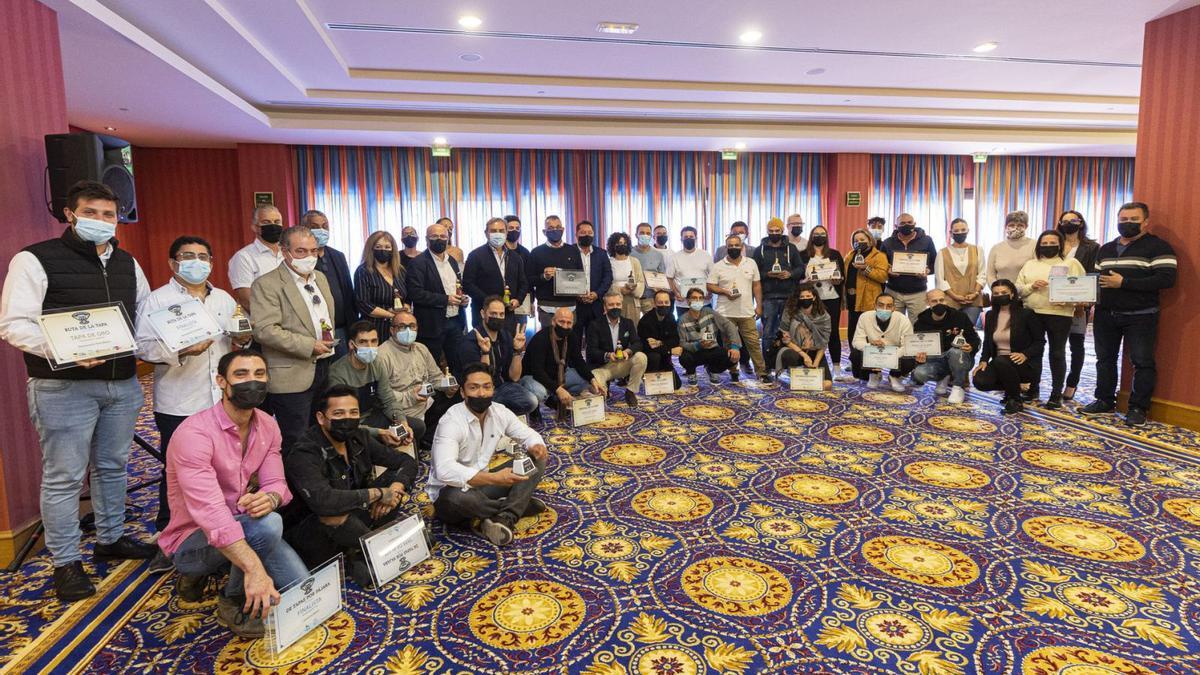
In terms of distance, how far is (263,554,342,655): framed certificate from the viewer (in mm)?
2072

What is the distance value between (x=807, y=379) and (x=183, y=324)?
16.5ft

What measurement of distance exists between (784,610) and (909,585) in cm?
58

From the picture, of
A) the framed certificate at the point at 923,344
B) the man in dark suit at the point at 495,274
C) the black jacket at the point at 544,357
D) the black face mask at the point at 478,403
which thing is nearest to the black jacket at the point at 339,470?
the black face mask at the point at 478,403

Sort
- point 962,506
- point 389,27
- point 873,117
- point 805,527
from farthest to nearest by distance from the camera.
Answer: point 873,117 → point 389,27 → point 962,506 → point 805,527

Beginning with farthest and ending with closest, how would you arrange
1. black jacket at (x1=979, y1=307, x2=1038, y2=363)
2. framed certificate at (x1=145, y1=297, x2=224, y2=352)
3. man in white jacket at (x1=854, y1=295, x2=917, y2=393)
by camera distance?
man in white jacket at (x1=854, y1=295, x2=917, y2=393), black jacket at (x1=979, y1=307, x2=1038, y2=363), framed certificate at (x1=145, y1=297, x2=224, y2=352)

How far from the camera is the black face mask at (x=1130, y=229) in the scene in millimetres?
4547

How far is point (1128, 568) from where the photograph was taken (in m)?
2.58

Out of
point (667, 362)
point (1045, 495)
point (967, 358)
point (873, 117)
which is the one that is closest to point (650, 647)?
point (1045, 495)

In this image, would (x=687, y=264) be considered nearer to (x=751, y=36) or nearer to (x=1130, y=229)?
(x=751, y=36)

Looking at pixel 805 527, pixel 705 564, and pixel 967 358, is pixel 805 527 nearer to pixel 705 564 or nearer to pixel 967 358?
pixel 705 564

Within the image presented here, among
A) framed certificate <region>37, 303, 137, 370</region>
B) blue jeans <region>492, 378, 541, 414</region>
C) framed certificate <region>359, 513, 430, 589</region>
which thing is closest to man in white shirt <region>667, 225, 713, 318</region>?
blue jeans <region>492, 378, 541, 414</region>

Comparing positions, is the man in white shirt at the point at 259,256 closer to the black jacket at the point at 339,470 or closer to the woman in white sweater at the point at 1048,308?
the black jacket at the point at 339,470

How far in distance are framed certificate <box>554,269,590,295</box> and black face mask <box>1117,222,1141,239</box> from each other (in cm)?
423

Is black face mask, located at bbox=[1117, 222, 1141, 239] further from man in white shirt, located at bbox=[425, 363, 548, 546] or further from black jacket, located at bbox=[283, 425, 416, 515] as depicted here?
black jacket, located at bbox=[283, 425, 416, 515]
